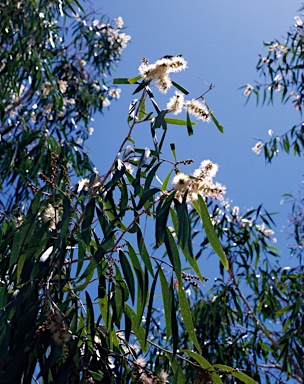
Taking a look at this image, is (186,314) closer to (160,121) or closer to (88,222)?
(88,222)

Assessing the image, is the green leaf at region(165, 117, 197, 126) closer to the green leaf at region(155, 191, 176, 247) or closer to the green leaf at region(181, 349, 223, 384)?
the green leaf at region(155, 191, 176, 247)

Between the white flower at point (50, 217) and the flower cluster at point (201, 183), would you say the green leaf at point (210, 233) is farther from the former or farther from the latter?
the white flower at point (50, 217)

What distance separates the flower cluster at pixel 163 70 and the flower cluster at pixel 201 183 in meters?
0.19

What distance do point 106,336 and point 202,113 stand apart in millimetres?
534

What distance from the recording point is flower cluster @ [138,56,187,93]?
56.5 inches

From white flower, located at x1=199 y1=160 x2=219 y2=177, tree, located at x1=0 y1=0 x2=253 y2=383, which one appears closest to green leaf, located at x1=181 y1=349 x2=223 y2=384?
tree, located at x1=0 y1=0 x2=253 y2=383

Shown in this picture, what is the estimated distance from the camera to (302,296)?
11.9 ft

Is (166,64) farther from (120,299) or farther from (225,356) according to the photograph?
(225,356)

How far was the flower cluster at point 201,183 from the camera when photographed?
135 cm

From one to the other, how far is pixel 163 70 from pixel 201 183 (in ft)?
0.86

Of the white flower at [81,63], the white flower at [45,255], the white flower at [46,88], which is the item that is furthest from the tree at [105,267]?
the white flower at [81,63]

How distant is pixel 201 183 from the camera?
136cm

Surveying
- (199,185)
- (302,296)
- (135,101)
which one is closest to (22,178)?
(302,296)

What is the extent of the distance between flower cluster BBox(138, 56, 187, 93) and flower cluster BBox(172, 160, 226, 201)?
193mm
